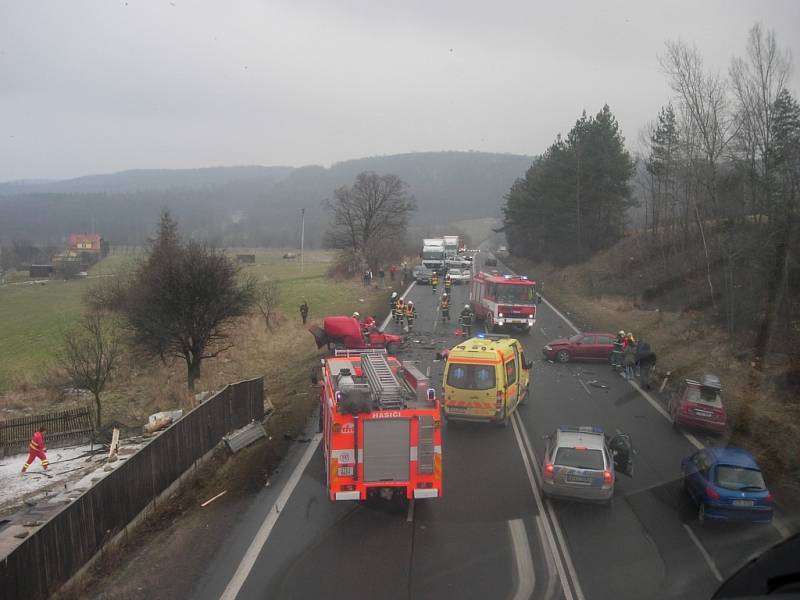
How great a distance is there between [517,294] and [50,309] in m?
42.6

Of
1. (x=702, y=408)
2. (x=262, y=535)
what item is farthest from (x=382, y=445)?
(x=702, y=408)

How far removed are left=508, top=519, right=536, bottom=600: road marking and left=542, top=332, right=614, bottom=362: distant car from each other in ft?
50.5

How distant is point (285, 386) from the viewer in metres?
24.3

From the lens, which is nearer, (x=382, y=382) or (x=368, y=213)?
(x=382, y=382)

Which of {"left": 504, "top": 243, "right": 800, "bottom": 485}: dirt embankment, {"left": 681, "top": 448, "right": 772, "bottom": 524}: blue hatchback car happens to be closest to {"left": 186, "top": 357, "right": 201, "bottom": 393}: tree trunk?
{"left": 504, "top": 243, "right": 800, "bottom": 485}: dirt embankment

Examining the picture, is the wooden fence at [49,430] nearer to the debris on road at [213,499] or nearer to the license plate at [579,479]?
the debris on road at [213,499]

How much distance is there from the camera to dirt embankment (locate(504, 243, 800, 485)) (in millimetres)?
15836

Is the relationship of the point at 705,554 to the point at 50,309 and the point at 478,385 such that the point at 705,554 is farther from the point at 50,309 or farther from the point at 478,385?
the point at 50,309

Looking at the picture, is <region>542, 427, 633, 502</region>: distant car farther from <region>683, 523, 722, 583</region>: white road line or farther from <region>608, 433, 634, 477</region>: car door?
<region>683, 523, 722, 583</region>: white road line

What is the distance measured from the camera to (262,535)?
11.0 metres

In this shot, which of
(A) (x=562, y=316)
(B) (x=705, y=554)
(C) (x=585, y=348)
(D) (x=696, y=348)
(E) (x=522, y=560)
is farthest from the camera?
(A) (x=562, y=316)

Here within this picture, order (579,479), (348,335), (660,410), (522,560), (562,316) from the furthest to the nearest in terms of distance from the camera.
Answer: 1. (562,316)
2. (348,335)
3. (660,410)
4. (579,479)
5. (522,560)

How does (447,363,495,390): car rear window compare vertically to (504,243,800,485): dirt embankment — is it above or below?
above

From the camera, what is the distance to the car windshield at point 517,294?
3209 centimetres
